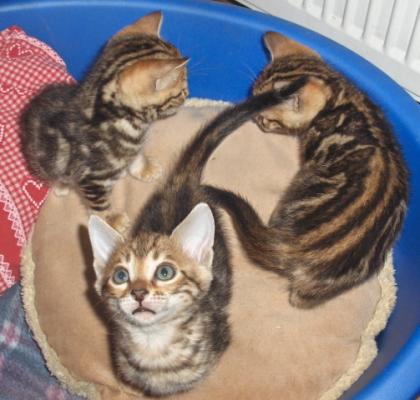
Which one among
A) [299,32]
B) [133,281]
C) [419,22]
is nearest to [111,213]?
[133,281]

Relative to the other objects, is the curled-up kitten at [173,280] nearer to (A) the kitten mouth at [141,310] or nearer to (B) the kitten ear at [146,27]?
(A) the kitten mouth at [141,310]

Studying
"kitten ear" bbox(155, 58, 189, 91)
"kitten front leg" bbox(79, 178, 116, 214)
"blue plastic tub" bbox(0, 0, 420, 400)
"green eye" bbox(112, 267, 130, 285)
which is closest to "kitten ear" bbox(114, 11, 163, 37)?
"kitten ear" bbox(155, 58, 189, 91)

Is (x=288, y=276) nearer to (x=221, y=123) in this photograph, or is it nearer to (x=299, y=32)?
(x=221, y=123)

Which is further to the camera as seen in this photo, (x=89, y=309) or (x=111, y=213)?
(x=111, y=213)

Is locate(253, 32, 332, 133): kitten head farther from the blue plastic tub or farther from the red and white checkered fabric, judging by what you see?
the red and white checkered fabric

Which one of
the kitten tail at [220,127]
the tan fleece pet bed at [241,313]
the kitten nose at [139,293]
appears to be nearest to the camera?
the kitten nose at [139,293]

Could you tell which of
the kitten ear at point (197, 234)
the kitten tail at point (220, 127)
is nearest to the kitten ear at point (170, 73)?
the kitten tail at point (220, 127)

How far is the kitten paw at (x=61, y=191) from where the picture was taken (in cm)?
185

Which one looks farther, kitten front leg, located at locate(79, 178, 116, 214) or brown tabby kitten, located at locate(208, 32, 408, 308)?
kitten front leg, located at locate(79, 178, 116, 214)

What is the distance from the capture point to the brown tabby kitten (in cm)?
145

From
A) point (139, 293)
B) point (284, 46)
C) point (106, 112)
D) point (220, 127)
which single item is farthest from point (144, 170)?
point (139, 293)

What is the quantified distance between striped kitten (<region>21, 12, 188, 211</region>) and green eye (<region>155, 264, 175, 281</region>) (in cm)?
51

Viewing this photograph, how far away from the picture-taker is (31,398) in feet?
5.31

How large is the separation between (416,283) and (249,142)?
66 cm
